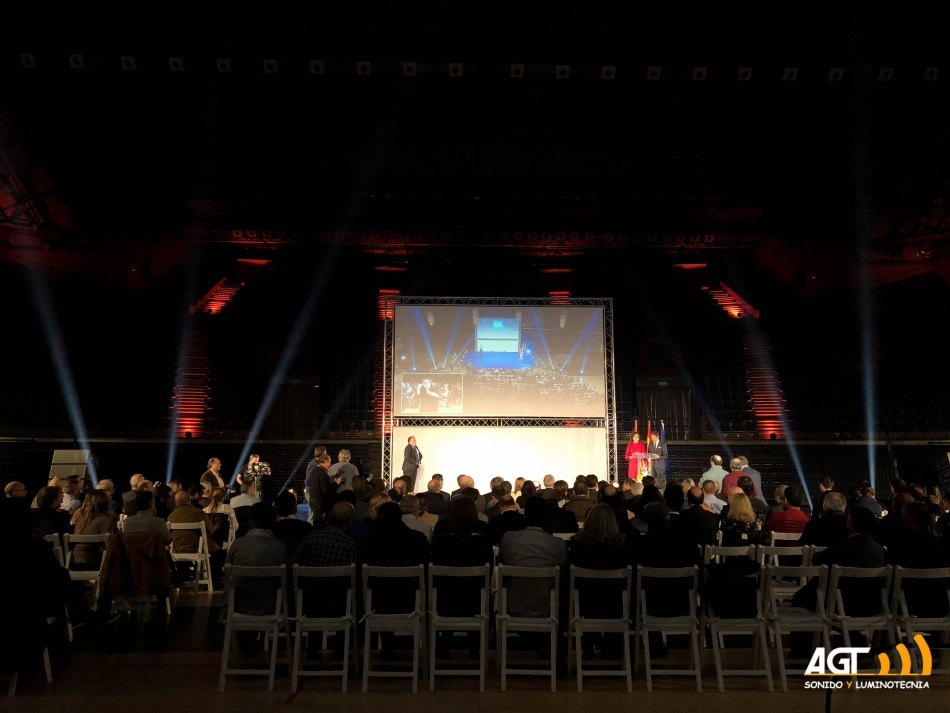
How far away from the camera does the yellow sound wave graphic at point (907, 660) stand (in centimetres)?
460

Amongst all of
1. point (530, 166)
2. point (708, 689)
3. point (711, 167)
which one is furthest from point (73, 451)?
point (711, 167)

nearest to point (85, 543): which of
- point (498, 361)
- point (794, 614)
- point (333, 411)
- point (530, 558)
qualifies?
point (530, 558)

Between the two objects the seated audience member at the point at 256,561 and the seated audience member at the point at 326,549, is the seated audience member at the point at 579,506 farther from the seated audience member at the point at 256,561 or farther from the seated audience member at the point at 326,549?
the seated audience member at the point at 256,561

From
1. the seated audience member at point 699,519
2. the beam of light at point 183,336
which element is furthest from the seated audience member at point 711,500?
the beam of light at point 183,336

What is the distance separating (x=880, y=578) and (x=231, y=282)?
49.2ft

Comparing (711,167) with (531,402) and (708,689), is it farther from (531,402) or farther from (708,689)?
(708,689)

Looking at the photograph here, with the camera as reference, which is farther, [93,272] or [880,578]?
[93,272]

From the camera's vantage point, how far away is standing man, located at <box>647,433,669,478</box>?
45.4 ft

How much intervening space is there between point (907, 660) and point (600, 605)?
1826mm

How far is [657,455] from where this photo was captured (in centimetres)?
1383

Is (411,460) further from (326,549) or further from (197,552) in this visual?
(326,549)

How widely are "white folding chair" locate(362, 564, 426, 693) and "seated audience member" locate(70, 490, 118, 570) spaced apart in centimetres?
302

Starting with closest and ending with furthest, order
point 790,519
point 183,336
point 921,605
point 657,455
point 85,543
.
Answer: point 921,605 → point 85,543 → point 790,519 → point 657,455 → point 183,336

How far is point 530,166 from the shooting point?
16625 mm
